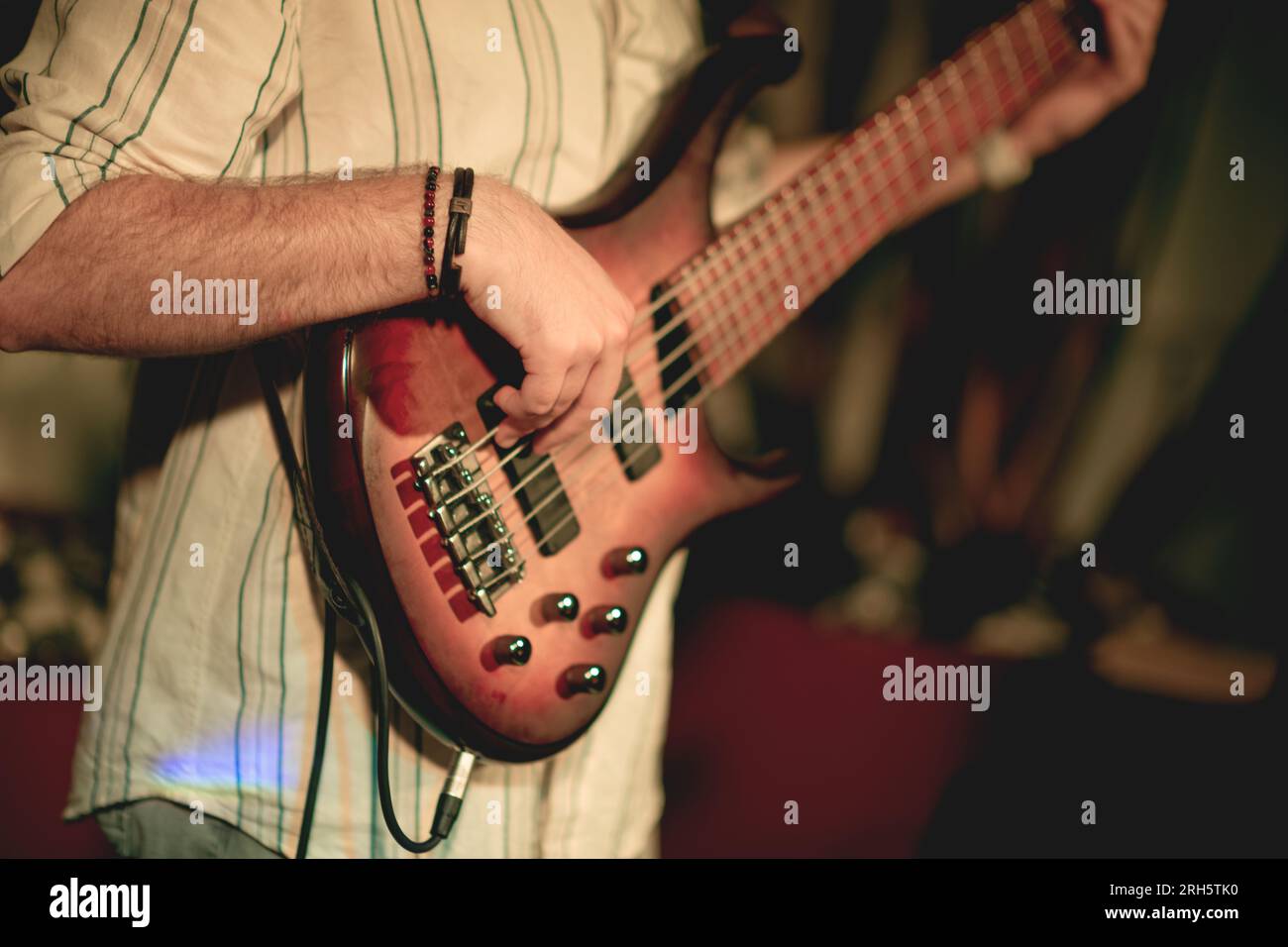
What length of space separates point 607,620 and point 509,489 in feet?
0.48

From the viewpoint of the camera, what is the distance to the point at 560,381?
606 millimetres

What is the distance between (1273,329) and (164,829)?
1944 millimetres

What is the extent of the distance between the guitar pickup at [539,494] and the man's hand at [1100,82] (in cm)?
75

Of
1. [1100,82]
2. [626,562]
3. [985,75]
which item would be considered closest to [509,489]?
[626,562]

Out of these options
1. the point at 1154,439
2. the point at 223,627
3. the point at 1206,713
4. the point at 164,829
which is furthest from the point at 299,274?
the point at 1154,439

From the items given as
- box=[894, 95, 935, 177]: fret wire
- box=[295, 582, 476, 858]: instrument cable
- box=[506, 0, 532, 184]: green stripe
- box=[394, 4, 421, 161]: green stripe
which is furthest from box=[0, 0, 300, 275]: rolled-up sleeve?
box=[894, 95, 935, 177]: fret wire

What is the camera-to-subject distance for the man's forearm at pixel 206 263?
1.69 feet

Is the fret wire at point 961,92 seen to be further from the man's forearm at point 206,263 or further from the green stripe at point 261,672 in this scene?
the green stripe at point 261,672

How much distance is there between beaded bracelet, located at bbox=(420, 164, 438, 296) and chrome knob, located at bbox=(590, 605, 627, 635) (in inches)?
11.9

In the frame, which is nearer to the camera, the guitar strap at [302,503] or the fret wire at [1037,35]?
the guitar strap at [302,503]

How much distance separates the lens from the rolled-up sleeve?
20.3 inches

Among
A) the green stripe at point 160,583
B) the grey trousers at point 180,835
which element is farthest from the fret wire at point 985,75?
the grey trousers at point 180,835

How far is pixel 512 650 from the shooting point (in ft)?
2.05

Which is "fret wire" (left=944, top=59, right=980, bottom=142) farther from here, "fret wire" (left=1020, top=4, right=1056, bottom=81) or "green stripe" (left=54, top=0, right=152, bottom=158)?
"green stripe" (left=54, top=0, right=152, bottom=158)
